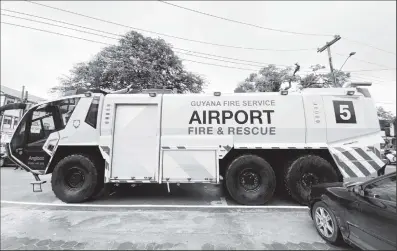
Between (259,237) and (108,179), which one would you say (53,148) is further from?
(259,237)

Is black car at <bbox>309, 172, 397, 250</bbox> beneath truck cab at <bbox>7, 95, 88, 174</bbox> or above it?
beneath

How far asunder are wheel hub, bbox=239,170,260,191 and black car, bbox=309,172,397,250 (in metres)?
1.55

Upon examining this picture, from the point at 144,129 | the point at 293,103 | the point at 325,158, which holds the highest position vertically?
the point at 293,103

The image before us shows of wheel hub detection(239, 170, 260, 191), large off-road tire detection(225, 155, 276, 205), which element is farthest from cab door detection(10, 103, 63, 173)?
wheel hub detection(239, 170, 260, 191)

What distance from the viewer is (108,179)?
202 inches

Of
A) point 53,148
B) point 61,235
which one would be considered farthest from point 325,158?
point 53,148

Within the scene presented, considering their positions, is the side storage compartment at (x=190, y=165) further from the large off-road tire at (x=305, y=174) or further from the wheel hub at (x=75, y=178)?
the wheel hub at (x=75, y=178)

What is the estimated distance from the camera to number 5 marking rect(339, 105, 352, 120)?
5.17 m

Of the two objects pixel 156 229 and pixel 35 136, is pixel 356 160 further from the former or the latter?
pixel 35 136

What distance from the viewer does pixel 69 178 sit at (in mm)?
5305

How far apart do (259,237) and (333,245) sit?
1053mm

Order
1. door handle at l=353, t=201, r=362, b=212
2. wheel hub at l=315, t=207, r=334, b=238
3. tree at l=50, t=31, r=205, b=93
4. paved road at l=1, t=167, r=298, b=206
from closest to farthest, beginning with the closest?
1. door handle at l=353, t=201, r=362, b=212
2. wheel hub at l=315, t=207, r=334, b=238
3. paved road at l=1, t=167, r=298, b=206
4. tree at l=50, t=31, r=205, b=93

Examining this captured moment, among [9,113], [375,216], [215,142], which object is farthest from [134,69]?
[9,113]

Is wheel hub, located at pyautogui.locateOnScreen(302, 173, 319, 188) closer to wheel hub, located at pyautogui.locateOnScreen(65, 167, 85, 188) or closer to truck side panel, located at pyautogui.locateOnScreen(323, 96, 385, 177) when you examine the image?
truck side panel, located at pyautogui.locateOnScreen(323, 96, 385, 177)
